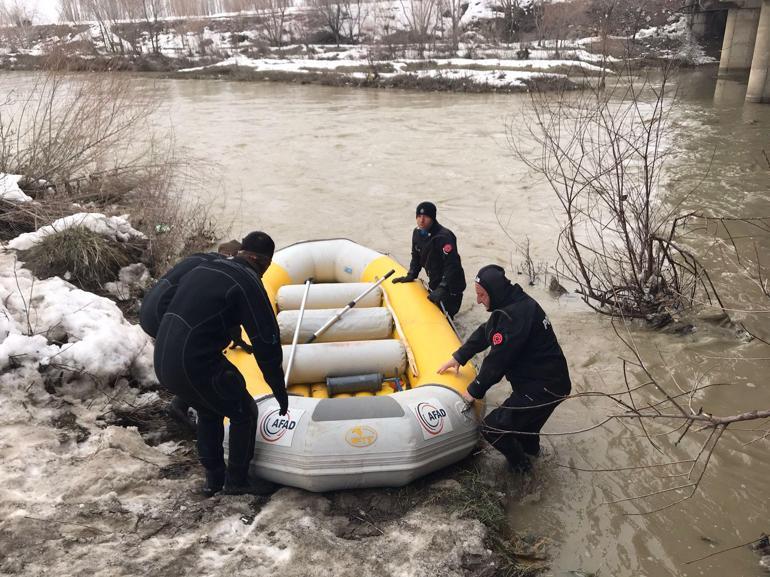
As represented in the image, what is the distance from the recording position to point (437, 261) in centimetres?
496

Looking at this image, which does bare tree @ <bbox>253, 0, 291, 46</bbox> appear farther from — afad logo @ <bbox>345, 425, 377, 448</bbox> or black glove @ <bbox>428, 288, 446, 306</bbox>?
afad logo @ <bbox>345, 425, 377, 448</bbox>

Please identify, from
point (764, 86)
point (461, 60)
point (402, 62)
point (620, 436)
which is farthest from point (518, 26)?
point (620, 436)

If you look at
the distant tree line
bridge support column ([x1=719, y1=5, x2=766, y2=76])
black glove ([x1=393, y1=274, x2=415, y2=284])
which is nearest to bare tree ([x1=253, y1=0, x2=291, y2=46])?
the distant tree line

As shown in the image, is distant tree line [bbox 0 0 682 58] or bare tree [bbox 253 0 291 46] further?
bare tree [bbox 253 0 291 46]

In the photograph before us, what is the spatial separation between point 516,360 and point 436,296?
1570 millimetres

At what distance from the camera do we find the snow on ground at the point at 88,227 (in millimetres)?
5359

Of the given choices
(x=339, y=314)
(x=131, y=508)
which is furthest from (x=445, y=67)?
(x=131, y=508)

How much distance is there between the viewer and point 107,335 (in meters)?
3.96

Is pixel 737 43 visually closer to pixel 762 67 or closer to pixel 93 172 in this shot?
pixel 762 67

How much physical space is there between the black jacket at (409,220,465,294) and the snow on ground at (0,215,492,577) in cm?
193

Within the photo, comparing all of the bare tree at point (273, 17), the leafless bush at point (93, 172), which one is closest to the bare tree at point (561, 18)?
the bare tree at point (273, 17)

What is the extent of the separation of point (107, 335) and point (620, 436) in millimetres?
3460

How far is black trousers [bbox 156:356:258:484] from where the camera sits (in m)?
2.73

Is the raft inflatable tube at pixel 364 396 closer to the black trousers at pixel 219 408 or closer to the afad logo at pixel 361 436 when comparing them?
the afad logo at pixel 361 436
